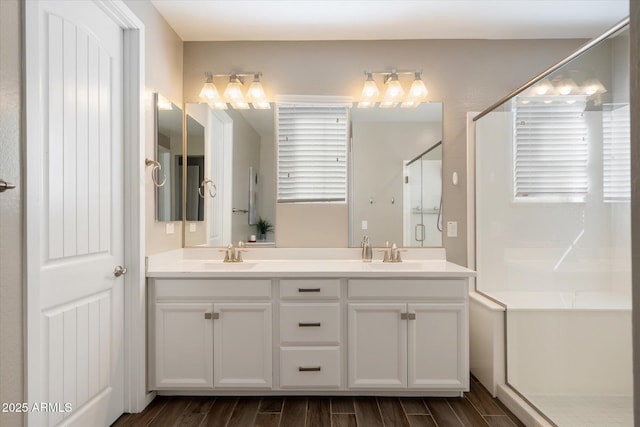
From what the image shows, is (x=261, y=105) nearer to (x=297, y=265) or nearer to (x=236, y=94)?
(x=236, y=94)

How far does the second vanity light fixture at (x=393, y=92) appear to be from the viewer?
2785 millimetres

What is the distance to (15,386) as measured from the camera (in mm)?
1328

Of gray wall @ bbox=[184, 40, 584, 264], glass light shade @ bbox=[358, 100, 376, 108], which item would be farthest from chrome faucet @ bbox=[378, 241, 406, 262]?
glass light shade @ bbox=[358, 100, 376, 108]

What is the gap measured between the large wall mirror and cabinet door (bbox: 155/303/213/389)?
28.4 inches

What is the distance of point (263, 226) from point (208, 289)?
0.74 m

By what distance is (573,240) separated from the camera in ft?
6.26

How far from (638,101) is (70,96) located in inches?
75.6

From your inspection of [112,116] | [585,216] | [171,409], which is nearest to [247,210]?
[112,116]

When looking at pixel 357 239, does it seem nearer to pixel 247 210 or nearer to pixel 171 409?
pixel 247 210

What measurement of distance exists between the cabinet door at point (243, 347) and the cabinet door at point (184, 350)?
51 mm

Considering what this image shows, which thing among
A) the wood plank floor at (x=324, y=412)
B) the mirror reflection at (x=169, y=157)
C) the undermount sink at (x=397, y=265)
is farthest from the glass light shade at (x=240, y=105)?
the wood plank floor at (x=324, y=412)

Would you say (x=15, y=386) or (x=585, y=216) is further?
(x=585, y=216)

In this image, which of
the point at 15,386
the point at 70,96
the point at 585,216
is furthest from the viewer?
the point at 585,216

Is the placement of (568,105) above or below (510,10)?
below
